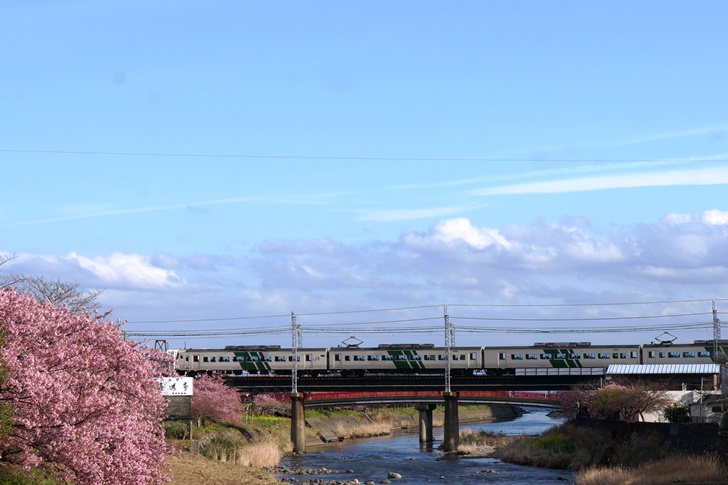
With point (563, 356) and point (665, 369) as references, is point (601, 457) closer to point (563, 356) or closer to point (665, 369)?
point (665, 369)

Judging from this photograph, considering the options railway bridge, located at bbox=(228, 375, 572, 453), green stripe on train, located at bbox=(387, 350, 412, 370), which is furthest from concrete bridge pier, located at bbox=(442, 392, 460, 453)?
green stripe on train, located at bbox=(387, 350, 412, 370)

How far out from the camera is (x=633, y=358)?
86.2 meters

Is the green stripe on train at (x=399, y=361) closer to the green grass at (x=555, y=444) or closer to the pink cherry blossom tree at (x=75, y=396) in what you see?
the green grass at (x=555, y=444)

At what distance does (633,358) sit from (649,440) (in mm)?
38199

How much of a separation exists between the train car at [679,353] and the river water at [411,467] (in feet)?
70.4

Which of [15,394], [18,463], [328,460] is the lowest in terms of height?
[328,460]

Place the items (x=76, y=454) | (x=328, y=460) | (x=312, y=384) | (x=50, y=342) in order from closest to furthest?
1. (x=76, y=454)
2. (x=50, y=342)
3. (x=328, y=460)
4. (x=312, y=384)

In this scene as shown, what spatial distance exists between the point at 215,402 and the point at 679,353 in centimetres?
4263

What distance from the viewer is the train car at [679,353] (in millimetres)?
85500

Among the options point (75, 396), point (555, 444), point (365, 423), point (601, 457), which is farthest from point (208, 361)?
point (75, 396)

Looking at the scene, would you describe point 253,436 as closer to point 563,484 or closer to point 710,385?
point 563,484

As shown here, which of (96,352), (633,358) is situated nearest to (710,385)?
(633,358)

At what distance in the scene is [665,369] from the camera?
81.9 metres

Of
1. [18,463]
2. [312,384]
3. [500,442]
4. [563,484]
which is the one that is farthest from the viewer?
[312,384]
